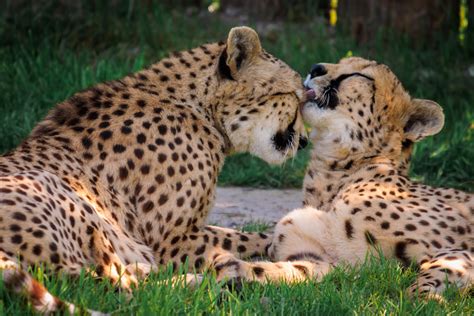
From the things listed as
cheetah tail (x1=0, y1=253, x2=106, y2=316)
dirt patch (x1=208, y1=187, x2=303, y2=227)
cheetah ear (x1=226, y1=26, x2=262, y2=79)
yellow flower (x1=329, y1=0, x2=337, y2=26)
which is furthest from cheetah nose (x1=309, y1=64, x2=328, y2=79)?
yellow flower (x1=329, y1=0, x2=337, y2=26)

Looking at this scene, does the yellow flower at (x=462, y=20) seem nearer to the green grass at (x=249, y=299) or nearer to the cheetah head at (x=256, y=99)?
the cheetah head at (x=256, y=99)

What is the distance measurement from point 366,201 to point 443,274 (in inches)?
26.3

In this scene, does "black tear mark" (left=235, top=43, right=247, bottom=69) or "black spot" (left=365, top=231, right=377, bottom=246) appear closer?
"black spot" (left=365, top=231, right=377, bottom=246)

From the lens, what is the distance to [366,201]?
15.1 feet

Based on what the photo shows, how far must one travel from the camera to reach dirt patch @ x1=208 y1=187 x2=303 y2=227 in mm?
5848

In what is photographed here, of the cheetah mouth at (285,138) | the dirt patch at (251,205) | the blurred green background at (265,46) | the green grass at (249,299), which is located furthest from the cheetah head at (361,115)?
the blurred green background at (265,46)

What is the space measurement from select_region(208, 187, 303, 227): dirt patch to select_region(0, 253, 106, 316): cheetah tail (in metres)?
2.66

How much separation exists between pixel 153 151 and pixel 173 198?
233 mm

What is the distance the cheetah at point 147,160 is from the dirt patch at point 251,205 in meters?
0.90

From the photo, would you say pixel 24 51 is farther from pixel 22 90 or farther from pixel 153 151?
pixel 153 151

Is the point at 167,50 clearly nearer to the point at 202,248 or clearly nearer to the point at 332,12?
the point at 332,12

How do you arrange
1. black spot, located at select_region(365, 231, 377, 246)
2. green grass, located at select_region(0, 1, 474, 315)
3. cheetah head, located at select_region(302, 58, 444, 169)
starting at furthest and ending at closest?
green grass, located at select_region(0, 1, 474, 315) < cheetah head, located at select_region(302, 58, 444, 169) < black spot, located at select_region(365, 231, 377, 246)

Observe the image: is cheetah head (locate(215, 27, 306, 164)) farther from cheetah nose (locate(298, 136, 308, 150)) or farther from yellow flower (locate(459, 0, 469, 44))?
yellow flower (locate(459, 0, 469, 44))

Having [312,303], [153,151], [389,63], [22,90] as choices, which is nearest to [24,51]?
[22,90]
